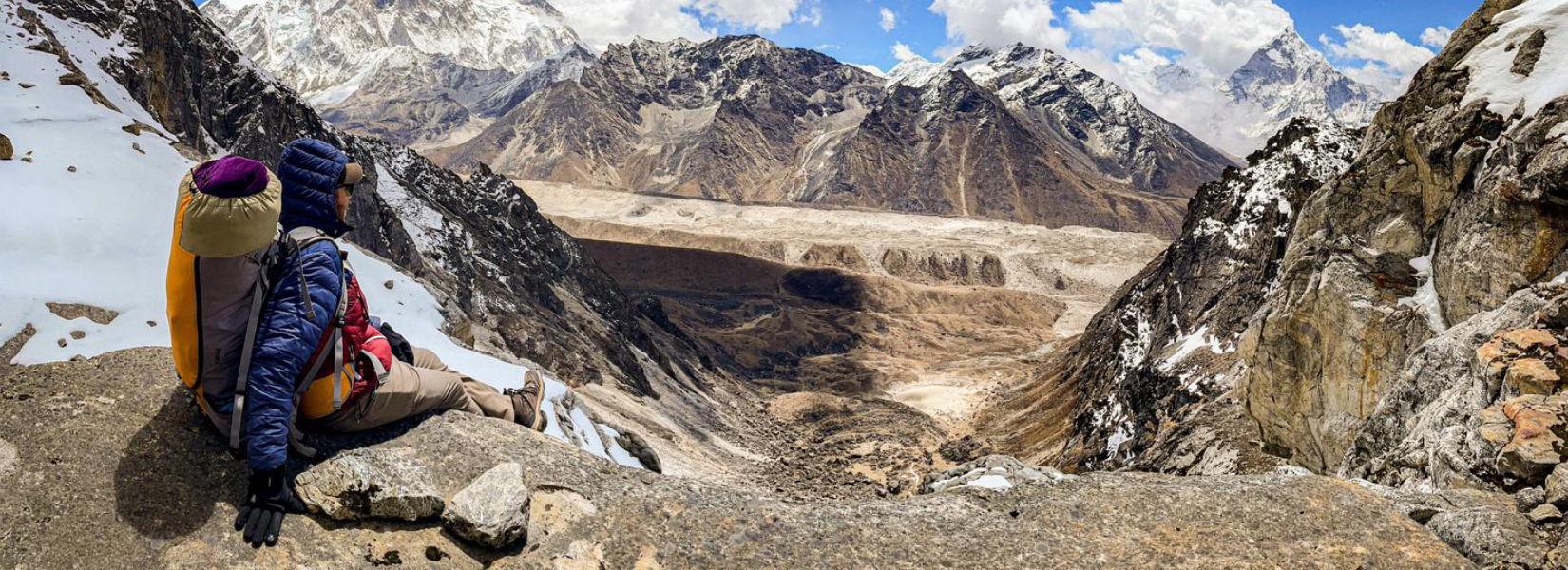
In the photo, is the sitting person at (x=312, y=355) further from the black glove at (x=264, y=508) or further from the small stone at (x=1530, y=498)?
the small stone at (x=1530, y=498)

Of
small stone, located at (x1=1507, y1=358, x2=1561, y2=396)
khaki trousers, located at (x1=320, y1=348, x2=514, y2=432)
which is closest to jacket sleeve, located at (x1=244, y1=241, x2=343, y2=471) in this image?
khaki trousers, located at (x1=320, y1=348, x2=514, y2=432)

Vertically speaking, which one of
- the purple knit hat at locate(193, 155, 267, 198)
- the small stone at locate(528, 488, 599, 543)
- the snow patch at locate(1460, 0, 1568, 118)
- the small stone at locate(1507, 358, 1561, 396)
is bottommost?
the small stone at locate(528, 488, 599, 543)

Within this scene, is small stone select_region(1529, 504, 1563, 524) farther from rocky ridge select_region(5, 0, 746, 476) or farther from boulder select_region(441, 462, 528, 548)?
rocky ridge select_region(5, 0, 746, 476)

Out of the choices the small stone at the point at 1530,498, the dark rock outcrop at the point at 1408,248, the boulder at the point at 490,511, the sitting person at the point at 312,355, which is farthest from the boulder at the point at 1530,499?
the sitting person at the point at 312,355

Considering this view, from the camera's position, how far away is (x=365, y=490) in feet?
18.7

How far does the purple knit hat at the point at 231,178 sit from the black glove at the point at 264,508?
5.77ft

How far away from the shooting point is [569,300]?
51969 millimetres

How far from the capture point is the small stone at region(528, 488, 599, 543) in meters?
6.34

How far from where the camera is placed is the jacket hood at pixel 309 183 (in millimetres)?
5875

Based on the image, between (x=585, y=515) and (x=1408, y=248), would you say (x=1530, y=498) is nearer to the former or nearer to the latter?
(x=585, y=515)

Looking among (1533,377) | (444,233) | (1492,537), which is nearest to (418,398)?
(1492,537)

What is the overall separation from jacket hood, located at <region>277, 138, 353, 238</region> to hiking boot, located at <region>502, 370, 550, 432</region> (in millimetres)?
3062

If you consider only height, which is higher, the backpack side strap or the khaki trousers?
the backpack side strap

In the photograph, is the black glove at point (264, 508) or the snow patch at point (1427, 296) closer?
the black glove at point (264, 508)
